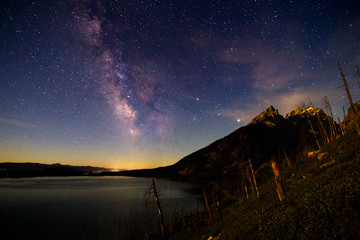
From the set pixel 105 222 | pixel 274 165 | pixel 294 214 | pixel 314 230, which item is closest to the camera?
pixel 314 230

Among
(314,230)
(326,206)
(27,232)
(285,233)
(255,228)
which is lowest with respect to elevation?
(27,232)

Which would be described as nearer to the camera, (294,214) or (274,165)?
(294,214)

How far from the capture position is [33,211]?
217 ft

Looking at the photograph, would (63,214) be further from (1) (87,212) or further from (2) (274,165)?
(2) (274,165)

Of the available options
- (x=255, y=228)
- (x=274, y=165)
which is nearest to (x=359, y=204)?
(x=255, y=228)

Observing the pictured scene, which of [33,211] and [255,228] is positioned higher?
[255,228]

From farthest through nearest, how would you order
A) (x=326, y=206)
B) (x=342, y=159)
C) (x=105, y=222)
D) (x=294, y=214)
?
1. (x=105, y=222)
2. (x=342, y=159)
3. (x=294, y=214)
4. (x=326, y=206)

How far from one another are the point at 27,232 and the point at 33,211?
27742mm

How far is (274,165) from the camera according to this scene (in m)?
17.3

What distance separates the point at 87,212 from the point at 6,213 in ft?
89.1


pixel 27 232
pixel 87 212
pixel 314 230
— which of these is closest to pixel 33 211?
pixel 87 212

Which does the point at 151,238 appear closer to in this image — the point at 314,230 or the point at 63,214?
the point at 314,230

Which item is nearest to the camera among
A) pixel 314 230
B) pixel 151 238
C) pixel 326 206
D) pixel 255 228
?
pixel 314 230

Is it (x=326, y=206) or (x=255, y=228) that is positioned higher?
(x=326, y=206)
